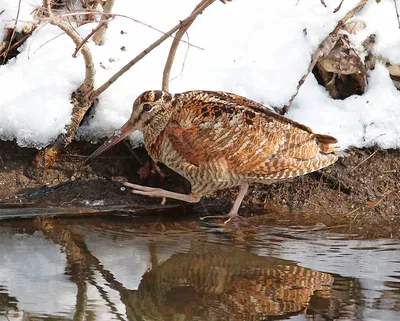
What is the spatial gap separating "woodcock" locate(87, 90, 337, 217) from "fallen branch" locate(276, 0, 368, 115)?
63cm

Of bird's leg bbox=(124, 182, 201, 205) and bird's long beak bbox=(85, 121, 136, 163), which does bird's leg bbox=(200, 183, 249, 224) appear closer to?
bird's leg bbox=(124, 182, 201, 205)

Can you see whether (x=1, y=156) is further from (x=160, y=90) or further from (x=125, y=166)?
(x=160, y=90)

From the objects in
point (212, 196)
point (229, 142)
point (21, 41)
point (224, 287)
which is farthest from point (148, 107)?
point (224, 287)

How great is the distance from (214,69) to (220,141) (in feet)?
3.73

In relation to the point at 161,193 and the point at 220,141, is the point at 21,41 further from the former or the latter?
the point at 220,141

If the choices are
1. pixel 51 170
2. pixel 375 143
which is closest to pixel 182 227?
pixel 51 170

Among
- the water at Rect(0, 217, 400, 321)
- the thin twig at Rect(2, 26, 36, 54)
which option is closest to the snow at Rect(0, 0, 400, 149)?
the thin twig at Rect(2, 26, 36, 54)

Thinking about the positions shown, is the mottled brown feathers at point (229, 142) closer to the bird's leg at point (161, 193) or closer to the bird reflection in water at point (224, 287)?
the bird's leg at point (161, 193)

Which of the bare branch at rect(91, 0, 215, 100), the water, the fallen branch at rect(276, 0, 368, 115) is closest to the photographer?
the water

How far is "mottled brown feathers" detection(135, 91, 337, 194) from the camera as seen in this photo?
5402 millimetres

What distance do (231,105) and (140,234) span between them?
1.09 meters

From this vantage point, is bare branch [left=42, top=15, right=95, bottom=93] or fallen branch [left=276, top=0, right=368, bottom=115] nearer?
bare branch [left=42, top=15, right=95, bottom=93]

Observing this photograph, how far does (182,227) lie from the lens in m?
5.48

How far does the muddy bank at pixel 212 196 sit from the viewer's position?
5.79 meters
